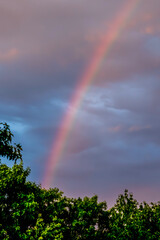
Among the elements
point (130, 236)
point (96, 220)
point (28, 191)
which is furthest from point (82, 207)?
point (28, 191)

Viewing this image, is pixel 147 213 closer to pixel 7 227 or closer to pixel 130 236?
pixel 130 236

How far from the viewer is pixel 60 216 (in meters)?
65.3

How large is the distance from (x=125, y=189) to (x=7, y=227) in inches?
1114

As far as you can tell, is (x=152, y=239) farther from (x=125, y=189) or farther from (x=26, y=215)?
(x=26, y=215)

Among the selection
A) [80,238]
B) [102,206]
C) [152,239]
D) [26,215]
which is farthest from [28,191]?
[152,239]

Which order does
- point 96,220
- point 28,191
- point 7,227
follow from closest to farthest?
1. point 7,227
2. point 28,191
3. point 96,220

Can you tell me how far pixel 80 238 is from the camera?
63875mm

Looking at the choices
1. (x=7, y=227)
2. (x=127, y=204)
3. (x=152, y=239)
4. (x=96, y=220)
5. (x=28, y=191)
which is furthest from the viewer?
(x=127, y=204)

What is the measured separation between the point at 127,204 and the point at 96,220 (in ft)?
28.1

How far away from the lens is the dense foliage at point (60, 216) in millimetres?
52938

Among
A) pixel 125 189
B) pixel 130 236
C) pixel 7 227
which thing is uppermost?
pixel 125 189

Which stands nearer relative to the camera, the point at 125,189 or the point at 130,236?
the point at 130,236

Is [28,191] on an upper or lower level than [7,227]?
upper

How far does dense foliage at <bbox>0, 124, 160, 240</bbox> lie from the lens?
174ft
